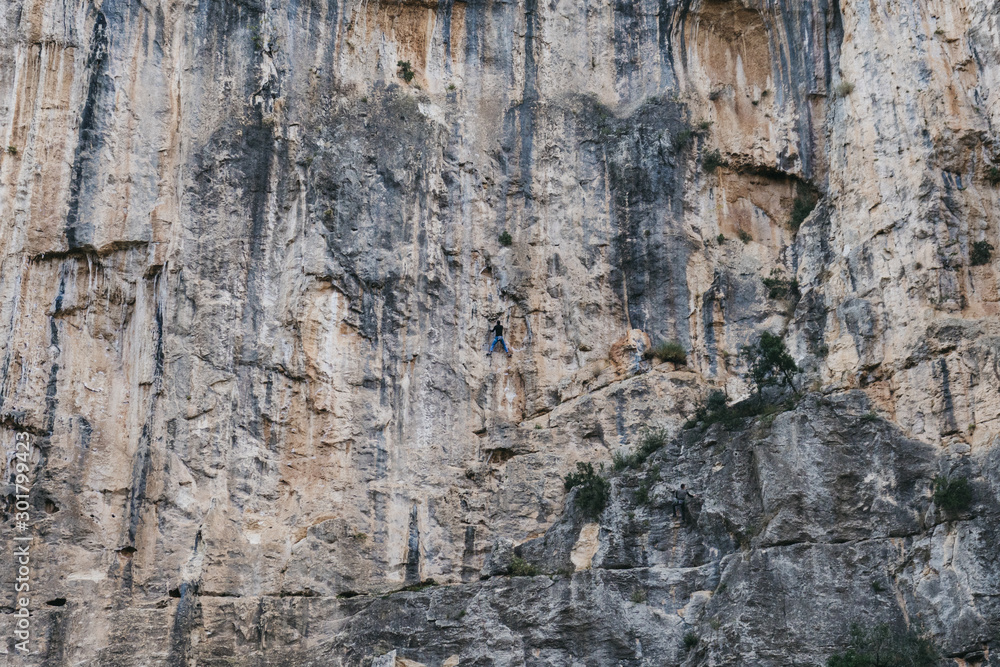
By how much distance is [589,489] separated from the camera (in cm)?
2536

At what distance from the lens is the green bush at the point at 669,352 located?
1104 inches

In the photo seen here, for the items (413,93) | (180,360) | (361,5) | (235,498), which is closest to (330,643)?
(235,498)

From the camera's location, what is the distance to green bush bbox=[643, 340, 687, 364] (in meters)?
28.0

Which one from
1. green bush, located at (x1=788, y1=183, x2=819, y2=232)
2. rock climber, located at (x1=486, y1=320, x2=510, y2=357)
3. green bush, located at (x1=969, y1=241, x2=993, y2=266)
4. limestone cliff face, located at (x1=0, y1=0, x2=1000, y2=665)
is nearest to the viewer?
limestone cliff face, located at (x1=0, y1=0, x2=1000, y2=665)

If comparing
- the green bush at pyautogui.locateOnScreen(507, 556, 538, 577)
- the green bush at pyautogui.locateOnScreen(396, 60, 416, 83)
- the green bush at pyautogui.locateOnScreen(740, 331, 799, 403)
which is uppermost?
the green bush at pyautogui.locateOnScreen(396, 60, 416, 83)

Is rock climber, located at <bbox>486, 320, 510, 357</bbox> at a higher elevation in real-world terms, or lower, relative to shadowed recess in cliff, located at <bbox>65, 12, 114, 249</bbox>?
lower

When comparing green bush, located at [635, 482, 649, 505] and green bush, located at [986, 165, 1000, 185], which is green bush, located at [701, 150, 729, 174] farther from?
green bush, located at [635, 482, 649, 505]

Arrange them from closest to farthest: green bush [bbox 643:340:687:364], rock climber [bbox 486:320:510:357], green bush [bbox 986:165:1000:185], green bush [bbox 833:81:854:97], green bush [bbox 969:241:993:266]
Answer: green bush [bbox 969:241:993:266], green bush [bbox 986:165:1000:185], green bush [bbox 833:81:854:97], green bush [bbox 643:340:687:364], rock climber [bbox 486:320:510:357]

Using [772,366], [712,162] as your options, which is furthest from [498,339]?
[712,162]

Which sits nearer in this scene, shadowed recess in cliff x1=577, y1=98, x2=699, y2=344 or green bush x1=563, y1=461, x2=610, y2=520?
green bush x1=563, y1=461, x2=610, y2=520

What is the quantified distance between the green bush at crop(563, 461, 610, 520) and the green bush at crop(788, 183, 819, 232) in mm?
8436

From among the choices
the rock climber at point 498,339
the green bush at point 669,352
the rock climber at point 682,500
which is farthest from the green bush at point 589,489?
the rock climber at point 498,339

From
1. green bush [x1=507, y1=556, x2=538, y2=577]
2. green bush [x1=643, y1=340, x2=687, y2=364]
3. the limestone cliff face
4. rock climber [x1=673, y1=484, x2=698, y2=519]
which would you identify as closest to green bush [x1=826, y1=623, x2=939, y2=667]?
the limestone cliff face

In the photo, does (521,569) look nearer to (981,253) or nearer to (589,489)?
(589,489)
